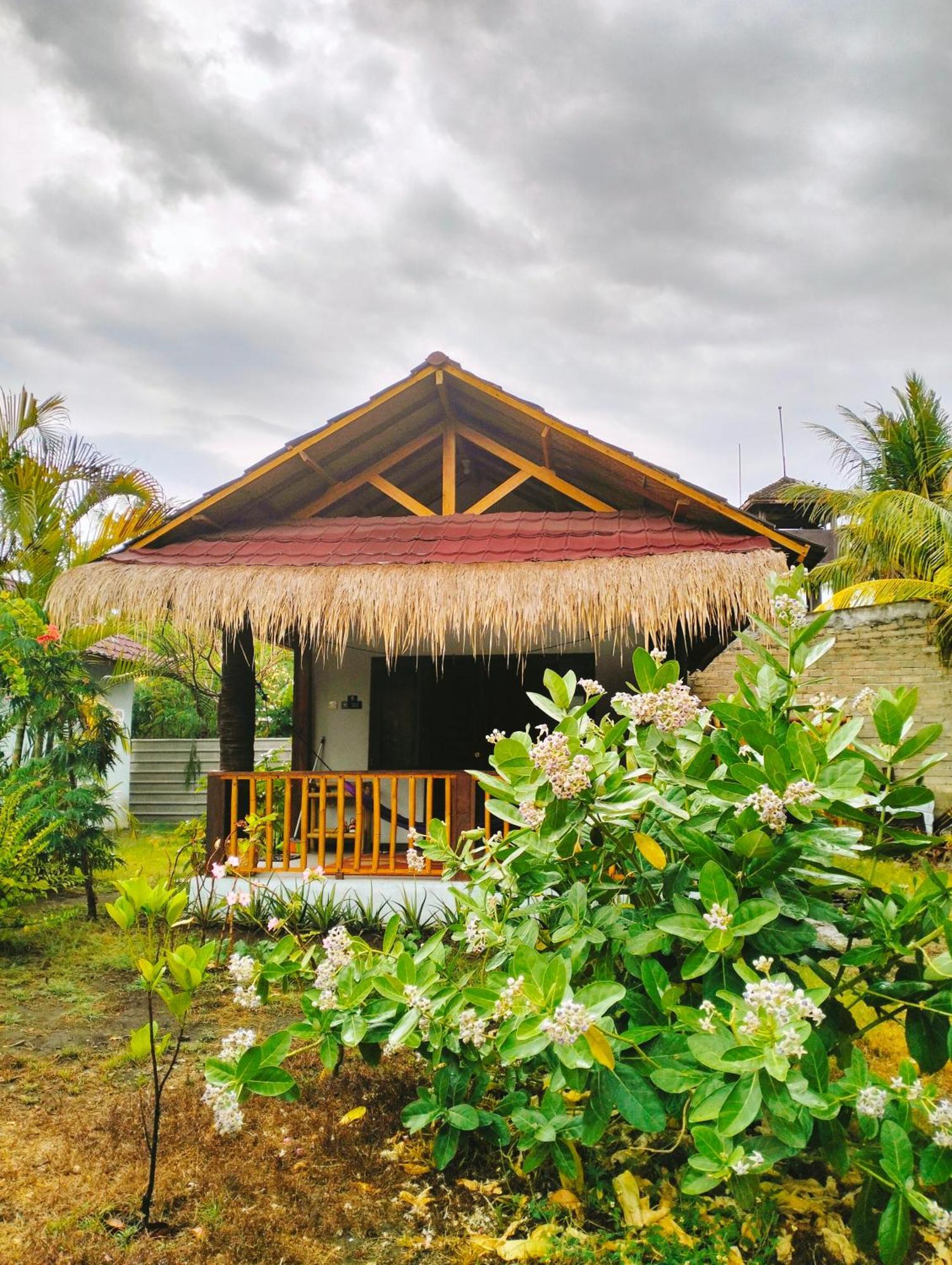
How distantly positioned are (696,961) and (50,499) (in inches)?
324

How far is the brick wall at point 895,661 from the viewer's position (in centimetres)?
1036

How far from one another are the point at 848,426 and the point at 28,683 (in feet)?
50.8

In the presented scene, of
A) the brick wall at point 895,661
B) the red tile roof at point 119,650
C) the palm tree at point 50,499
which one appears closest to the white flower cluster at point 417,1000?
the palm tree at point 50,499

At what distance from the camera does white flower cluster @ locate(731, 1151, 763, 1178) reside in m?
1.83

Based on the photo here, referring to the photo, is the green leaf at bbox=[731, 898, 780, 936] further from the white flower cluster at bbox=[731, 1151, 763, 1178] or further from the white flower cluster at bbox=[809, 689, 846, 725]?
the white flower cluster at bbox=[809, 689, 846, 725]

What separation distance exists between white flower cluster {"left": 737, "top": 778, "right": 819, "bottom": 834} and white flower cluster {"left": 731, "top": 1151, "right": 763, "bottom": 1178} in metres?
0.77

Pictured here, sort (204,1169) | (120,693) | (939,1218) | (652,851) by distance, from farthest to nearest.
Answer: (120,693), (204,1169), (652,851), (939,1218)

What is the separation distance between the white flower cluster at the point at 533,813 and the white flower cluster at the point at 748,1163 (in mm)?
897

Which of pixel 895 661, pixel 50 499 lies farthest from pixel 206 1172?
pixel 895 661

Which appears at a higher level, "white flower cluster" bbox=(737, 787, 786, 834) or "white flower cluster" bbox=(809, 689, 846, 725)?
"white flower cluster" bbox=(809, 689, 846, 725)

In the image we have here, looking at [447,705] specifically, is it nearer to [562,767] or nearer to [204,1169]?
[204,1169]

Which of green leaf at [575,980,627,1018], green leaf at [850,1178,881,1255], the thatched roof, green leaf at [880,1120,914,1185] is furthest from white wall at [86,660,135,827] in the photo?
green leaf at [880,1120,914,1185]

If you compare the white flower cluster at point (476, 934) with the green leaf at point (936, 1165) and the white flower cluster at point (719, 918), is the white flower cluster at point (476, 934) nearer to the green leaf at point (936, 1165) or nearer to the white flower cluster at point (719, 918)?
the white flower cluster at point (719, 918)

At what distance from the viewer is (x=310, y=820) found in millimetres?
6973
